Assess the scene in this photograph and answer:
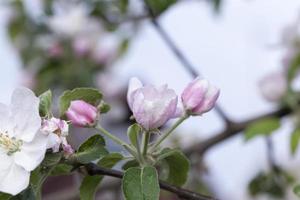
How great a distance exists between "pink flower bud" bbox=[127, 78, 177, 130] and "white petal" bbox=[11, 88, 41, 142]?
12 cm

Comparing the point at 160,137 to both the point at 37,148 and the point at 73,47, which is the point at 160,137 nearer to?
the point at 37,148

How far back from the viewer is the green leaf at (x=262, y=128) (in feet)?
5.48

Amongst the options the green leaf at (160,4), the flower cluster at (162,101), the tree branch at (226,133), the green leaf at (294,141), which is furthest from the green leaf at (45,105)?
the tree branch at (226,133)

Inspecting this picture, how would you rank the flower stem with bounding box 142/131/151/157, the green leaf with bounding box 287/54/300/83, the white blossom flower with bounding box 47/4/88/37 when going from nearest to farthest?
1. the flower stem with bounding box 142/131/151/157
2. the green leaf with bounding box 287/54/300/83
3. the white blossom flower with bounding box 47/4/88/37

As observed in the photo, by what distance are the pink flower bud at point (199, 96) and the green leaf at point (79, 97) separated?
0.12m

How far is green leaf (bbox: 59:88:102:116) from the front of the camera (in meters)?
0.93

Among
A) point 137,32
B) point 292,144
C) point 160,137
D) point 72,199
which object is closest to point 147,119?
point 160,137

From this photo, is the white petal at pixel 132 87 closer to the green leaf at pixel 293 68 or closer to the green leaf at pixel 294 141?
the green leaf at pixel 294 141

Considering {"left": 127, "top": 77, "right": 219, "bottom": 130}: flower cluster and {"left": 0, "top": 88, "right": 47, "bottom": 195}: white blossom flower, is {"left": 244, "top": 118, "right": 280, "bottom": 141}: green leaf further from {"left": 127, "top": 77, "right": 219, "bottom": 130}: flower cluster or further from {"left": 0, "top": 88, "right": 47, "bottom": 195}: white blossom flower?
{"left": 0, "top": 88, "right": 47, "bottom": 195}: white blossom flower

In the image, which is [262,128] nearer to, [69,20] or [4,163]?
[4,163]

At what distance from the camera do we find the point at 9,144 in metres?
0.89

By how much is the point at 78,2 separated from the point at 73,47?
0.60 ft

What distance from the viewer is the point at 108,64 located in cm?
291

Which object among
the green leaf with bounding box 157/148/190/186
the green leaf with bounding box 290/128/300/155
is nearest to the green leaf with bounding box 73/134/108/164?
the green leaf with bounding box 157/148/190/186
